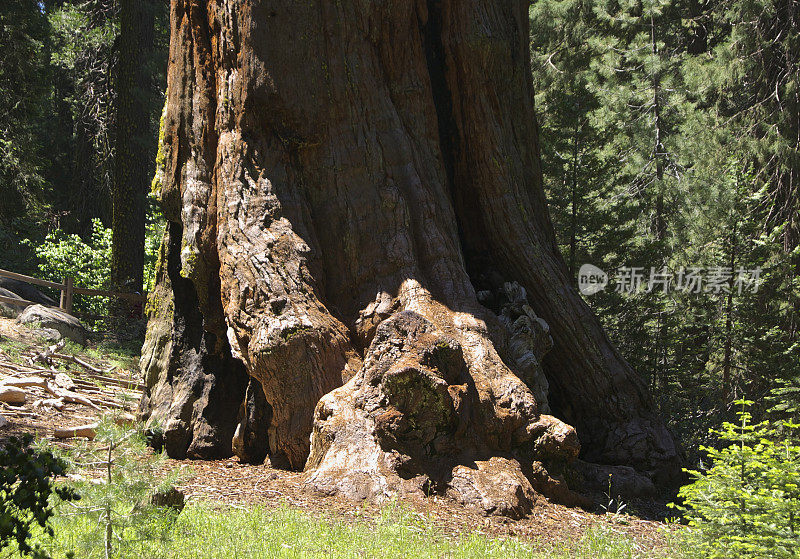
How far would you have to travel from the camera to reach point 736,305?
11.7 meters

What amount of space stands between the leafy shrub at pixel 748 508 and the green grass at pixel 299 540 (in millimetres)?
680

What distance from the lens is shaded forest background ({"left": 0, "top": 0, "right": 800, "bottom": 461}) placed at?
474 inches

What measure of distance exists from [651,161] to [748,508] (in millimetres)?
13438

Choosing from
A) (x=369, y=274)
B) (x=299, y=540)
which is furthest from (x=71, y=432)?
(x=299, y=540)

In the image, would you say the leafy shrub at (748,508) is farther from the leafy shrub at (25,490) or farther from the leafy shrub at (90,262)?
the leafy shrub at (90,262)

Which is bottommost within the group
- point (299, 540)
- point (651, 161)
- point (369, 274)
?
point (299, 540)

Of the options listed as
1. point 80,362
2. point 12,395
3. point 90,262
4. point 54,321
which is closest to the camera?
point 12,395

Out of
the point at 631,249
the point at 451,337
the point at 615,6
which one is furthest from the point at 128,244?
the point at 615,6

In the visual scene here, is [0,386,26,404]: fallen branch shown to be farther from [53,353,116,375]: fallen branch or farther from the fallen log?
[53,353,116,375]: fallen branch

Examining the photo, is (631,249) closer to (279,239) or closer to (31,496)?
(279,239)

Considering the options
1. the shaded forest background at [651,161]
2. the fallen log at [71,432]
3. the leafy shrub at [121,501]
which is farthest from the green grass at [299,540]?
the shaded forest background at [651,161]

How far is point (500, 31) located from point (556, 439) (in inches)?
176

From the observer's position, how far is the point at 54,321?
12711 millimetres

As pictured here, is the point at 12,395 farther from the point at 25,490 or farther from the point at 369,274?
the point at 25,490
